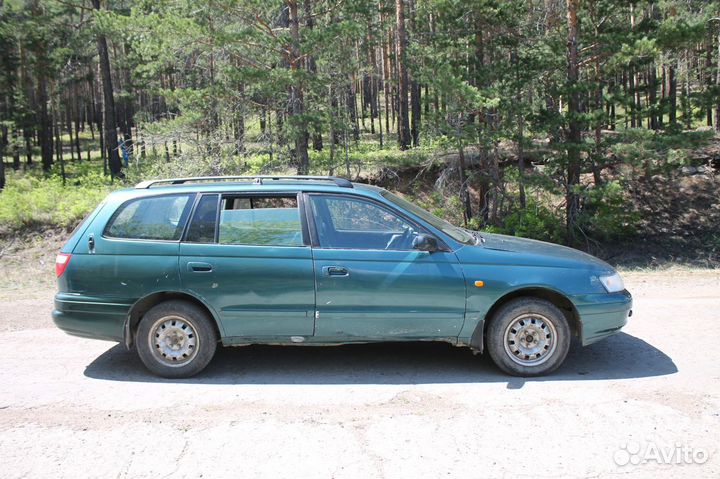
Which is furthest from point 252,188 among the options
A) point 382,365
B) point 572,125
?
point 572,125

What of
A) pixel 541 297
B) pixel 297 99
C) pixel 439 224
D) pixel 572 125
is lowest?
pixel 541 297

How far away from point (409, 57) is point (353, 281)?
1122 centimetres

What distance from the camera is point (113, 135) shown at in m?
29.6

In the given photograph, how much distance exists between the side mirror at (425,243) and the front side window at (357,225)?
108mm

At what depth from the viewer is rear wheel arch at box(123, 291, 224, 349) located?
5785mm

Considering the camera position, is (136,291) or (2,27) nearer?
(136,291)

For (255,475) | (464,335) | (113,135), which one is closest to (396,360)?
(464,335)

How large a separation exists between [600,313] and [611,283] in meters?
0.32

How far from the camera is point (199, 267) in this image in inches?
226

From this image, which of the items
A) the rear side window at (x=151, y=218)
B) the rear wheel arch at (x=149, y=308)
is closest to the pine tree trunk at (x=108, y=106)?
the rear side window at (x=151, y=218)

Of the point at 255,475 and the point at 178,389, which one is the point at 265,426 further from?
the point at 178,389

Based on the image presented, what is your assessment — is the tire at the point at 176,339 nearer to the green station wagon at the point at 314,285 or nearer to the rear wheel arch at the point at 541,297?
the green station wagon at the point at 314,285

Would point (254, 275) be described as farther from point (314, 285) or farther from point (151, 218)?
point (151, 218)

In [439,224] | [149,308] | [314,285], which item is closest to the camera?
[314,285]
